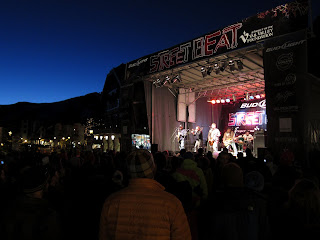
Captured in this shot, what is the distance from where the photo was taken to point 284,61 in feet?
28.7

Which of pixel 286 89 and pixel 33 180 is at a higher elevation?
pixel 286 89

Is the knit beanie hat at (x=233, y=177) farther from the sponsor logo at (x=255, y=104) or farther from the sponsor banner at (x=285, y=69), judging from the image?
the sponsor logo at (x=255, y=104)

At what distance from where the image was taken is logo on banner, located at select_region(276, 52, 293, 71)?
28.2 feet

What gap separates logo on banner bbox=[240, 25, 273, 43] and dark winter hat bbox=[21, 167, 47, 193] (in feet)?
32.6

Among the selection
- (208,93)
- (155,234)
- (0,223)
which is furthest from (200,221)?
(208,93)

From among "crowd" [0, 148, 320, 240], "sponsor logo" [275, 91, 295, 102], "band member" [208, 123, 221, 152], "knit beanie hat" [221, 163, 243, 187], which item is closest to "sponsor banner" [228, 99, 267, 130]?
"band member" [208, 123, 221, 152]

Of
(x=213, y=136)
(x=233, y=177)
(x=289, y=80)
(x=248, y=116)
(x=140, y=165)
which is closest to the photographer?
(x=140, y=165)

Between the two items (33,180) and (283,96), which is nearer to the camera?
(33,180)

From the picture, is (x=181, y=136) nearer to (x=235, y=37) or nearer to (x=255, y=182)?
(x=235, y=37)

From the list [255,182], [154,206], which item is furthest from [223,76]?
[154,206]

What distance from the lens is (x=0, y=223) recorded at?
1.57 meters

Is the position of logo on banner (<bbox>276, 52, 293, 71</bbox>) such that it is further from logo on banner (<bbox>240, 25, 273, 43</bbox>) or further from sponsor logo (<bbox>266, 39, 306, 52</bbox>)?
logo on banner (<bbox>240, 25, 273, 43</bbox>)

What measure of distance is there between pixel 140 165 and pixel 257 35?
9994 mm

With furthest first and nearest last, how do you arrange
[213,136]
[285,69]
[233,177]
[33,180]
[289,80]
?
[213,136]
[285,69]
[289,80]
[233,177]
[33,180]
